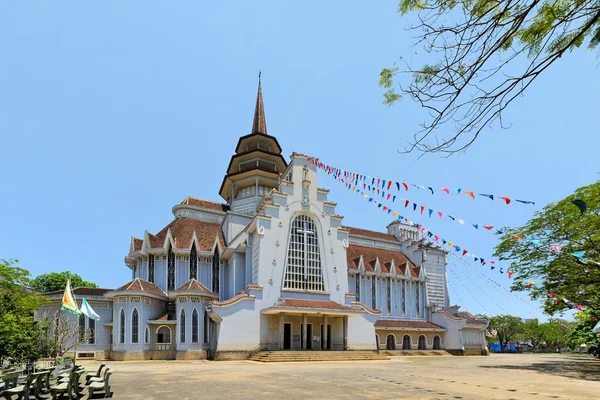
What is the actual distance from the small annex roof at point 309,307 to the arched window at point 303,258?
152 cm

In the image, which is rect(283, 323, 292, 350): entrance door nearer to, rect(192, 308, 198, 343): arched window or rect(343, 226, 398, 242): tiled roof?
rect(192, 308, 198, 343): arched window

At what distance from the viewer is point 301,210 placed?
3394 cm

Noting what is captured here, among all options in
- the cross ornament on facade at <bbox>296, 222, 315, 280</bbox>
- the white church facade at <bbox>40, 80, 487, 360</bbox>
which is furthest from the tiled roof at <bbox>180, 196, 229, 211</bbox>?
the cross ornament on facade at <bbox>296, 222, 315, 280</bbox>

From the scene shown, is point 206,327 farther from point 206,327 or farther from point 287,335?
point 287,335

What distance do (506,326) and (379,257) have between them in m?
28.9

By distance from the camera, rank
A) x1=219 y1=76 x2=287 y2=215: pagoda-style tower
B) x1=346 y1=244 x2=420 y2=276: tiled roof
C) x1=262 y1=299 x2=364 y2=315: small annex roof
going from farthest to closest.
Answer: x1=219 y1=76 x2=287 y2=215: pagoda-style tower → x1=346 y1=244 x2=420 y2=276: tiled roof → x1=262 y1=299 x2=364 y2=315: small annex roof

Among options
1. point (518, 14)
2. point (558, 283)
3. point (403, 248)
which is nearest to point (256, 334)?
point (558, 283)

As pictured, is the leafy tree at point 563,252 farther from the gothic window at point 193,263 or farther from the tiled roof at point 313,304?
the gothic window at point 193,263

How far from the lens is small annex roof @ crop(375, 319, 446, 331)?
125ft

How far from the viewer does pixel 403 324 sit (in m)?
39.1

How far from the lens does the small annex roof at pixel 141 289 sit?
30.3m

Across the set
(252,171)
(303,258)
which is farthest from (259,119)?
(303,258)

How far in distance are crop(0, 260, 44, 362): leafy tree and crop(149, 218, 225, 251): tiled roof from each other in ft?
46.1

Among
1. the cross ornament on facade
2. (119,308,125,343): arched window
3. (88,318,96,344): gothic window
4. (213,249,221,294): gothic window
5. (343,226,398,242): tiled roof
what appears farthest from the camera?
(343,226,398,242): tiled roof
